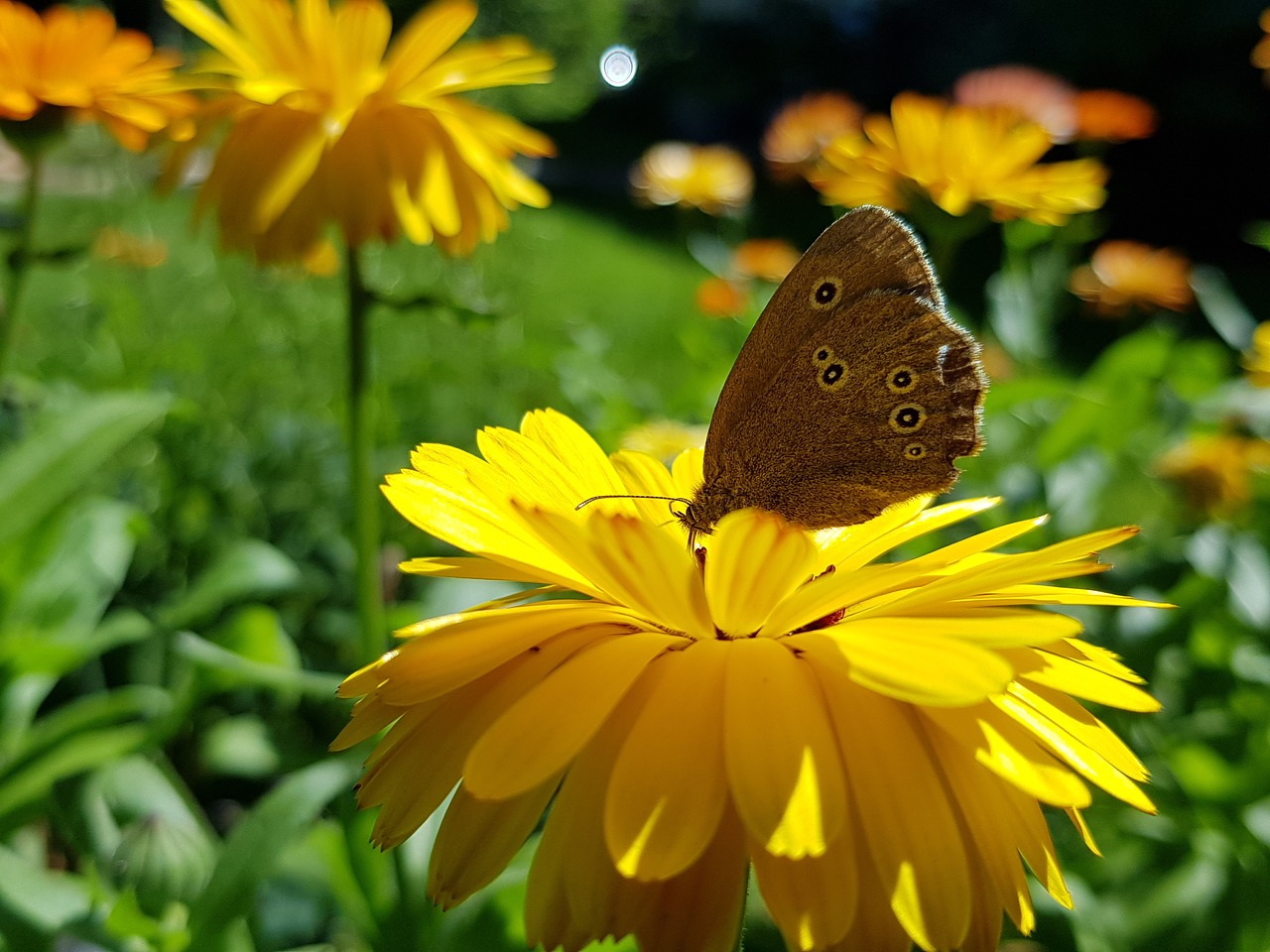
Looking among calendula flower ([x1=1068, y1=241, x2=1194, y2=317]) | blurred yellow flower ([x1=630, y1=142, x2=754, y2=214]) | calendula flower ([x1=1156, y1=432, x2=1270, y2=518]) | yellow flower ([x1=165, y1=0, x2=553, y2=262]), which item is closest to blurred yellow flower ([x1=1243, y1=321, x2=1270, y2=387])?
calendula flower ([x1=1156, y1=432, x2=1270, y2=518])

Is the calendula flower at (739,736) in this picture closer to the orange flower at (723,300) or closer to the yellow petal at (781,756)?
the yellow petal at (781,756)

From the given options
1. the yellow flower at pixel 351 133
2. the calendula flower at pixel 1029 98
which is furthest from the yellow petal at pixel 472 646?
the calendula flower at pixel 1029 98

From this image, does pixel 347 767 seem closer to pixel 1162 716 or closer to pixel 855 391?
pixel 855 391

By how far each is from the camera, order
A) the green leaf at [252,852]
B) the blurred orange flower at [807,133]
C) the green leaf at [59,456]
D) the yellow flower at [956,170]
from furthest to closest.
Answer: the blurred orange flower at [807,133] → the yellow flower at [956,170] → the green leaf at [59,456] → the green leaf at [252,852]

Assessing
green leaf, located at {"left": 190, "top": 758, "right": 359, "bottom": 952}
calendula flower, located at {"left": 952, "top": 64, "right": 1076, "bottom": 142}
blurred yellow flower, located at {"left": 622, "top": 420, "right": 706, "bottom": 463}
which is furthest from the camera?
calendula flower, located at {"left": 952, "top": 64, "right": 1076, "bottom": 142}

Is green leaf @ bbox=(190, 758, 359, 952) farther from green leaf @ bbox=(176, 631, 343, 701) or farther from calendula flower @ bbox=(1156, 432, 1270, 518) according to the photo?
calendula flower @ bbox=(1156, 432, 1270, 518)

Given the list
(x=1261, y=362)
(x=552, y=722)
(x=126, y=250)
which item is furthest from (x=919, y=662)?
(x=126, y=250)

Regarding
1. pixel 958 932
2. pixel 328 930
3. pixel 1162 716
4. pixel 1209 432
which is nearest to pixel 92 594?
pixel 328 930
